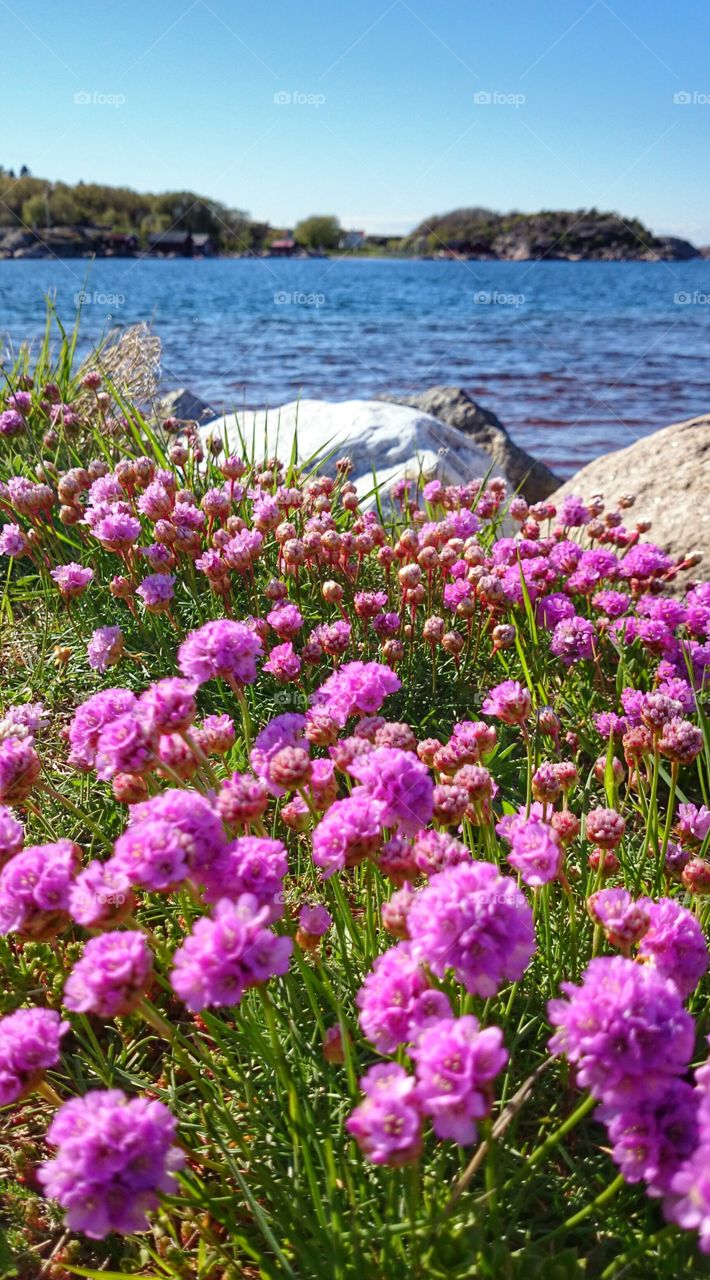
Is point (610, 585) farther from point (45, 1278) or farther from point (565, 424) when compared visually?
point (565, 424)

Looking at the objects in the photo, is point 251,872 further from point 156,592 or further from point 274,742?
point 156,592

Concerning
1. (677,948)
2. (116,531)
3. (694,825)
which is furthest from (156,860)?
(116,531)

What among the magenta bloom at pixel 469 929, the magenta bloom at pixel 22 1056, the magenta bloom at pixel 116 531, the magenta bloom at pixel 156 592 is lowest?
the magenta bloom at pixel 22 1056

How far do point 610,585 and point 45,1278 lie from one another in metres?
2.77

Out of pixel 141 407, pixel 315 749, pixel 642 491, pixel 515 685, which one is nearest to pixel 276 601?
pixel 315 749

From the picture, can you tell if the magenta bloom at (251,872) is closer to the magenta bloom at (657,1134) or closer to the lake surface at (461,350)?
the magenta bloom at (657,1134)

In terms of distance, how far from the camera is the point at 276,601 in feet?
9.83

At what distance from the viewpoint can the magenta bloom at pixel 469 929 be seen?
1158 mm

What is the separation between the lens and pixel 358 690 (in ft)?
6.36

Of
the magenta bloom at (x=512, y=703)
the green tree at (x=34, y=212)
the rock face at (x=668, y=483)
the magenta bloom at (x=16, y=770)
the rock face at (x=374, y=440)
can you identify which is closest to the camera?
the magenta bloom at (x=16, y=770)

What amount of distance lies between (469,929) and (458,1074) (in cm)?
17

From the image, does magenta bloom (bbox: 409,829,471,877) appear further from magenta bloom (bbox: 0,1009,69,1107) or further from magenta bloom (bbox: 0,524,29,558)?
magenta bloom (bbox: 0,524,29,558)

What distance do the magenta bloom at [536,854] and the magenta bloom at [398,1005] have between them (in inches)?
13.4

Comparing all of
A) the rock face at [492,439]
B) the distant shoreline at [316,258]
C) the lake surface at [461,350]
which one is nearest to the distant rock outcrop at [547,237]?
the distant shoreline at [316,258]
